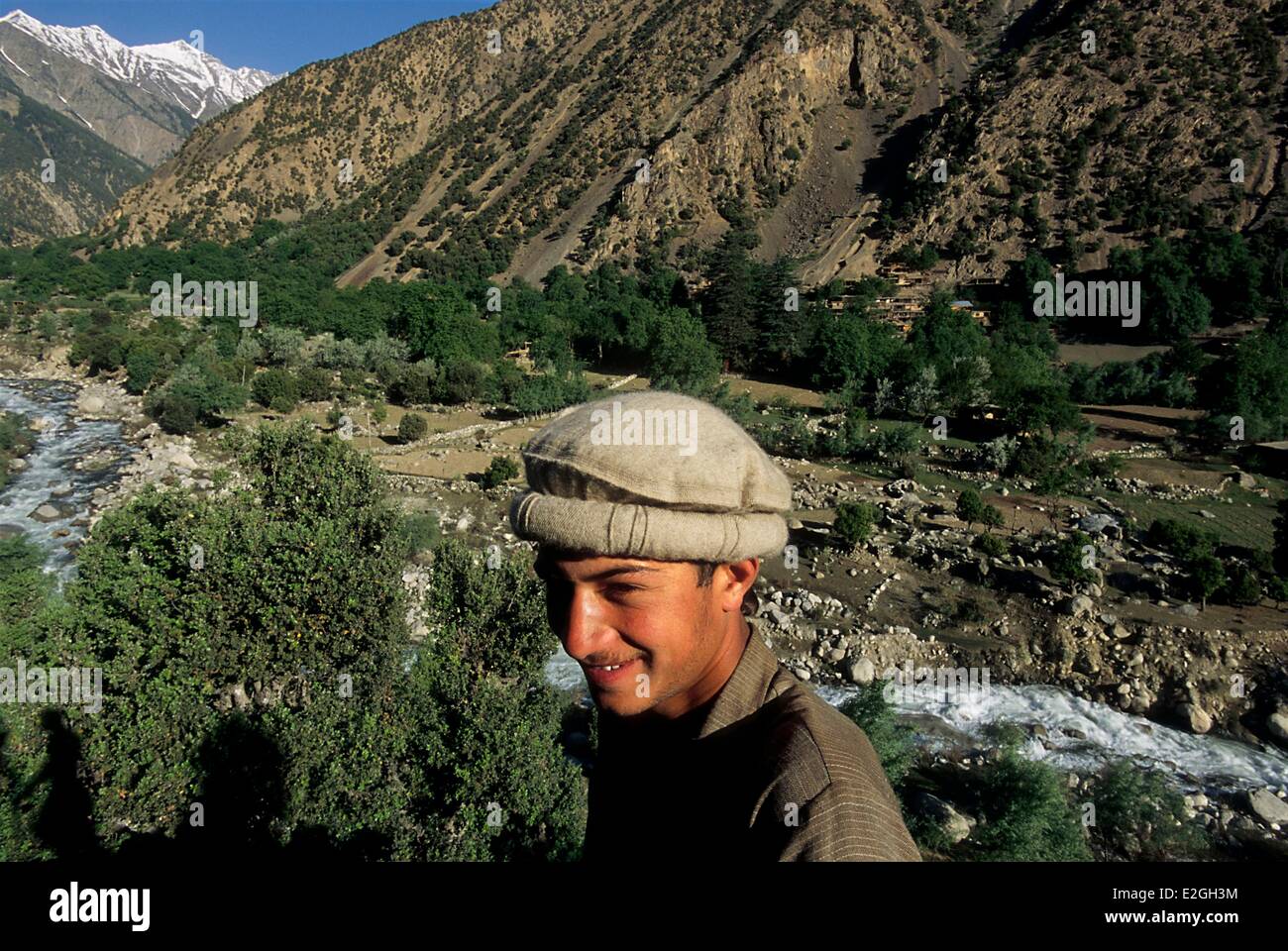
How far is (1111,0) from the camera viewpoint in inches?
2584

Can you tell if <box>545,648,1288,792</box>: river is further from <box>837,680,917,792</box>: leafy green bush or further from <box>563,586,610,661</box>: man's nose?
<box>563,586,610,661</box>: man's nose

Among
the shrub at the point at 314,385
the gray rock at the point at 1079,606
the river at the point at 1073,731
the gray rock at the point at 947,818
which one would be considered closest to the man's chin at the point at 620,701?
the gray rock at the point at 947,818

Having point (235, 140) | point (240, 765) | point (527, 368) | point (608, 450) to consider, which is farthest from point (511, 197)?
point (608, 450)

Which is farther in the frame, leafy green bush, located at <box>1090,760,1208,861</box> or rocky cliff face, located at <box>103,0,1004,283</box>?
rocky cliff face, located at <box>103,0,1004,283</box>

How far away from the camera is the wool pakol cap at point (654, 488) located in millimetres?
1573

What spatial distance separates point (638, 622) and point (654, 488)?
0.34 meters

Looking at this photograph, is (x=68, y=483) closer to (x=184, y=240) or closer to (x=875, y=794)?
(x=875, y=794)

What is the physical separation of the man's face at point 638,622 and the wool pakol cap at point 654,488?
0.19ft

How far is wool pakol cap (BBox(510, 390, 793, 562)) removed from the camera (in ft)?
5.16

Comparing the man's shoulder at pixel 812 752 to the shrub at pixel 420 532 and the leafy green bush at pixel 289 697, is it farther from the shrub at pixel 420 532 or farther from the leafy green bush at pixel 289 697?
the shrub at pixel 420 532

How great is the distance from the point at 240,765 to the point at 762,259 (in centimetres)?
6529

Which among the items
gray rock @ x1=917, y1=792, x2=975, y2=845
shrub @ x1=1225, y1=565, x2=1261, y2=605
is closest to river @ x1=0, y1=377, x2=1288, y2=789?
gray rock @ x1=917, y1=792, x2=975, y2=845

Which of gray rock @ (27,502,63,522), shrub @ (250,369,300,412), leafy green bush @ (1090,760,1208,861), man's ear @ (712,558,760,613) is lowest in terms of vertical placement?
leafy green bush @ (1090,760,1208,861)

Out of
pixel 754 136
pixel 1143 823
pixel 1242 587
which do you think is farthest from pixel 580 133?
pixel 1143 823
